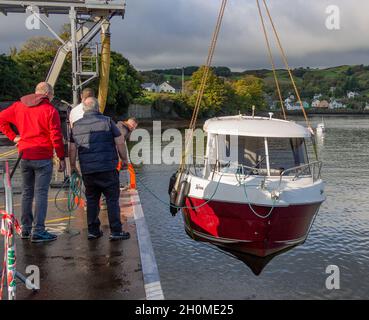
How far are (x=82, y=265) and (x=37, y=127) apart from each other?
223cm

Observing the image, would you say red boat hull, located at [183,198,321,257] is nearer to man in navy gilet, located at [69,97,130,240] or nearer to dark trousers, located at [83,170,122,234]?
dark trousers, located at [83,170,122,234]

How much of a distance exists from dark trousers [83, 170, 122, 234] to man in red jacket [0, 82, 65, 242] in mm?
584

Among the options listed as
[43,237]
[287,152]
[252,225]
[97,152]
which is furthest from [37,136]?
[287,152]

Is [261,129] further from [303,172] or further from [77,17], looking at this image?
[77,17]

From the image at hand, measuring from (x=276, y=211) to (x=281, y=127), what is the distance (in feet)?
8.05

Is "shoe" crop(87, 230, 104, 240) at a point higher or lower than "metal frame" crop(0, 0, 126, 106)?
lower

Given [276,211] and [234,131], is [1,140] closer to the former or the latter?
[234,131]

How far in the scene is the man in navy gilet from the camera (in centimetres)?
720

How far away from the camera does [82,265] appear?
6586 millimetres

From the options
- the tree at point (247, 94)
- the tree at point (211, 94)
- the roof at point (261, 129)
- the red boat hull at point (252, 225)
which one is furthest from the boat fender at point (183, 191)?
the tree at point (247, 94)

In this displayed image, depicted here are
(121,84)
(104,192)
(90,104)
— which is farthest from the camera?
(121,84)

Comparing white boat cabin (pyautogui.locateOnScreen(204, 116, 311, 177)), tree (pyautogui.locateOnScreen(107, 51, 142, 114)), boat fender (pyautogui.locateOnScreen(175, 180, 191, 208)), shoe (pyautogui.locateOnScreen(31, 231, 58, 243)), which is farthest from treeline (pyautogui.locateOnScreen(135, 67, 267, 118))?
shoe (pyautogui.locateOnScreen(31, 231, 58, 243))

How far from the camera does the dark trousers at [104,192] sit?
7355 mm
